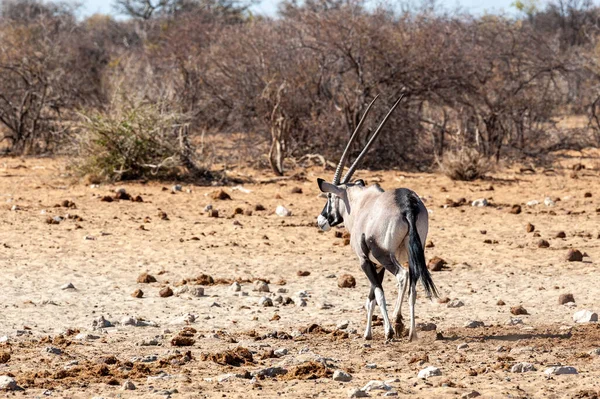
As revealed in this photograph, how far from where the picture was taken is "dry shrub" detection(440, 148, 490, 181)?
15562 millimetres

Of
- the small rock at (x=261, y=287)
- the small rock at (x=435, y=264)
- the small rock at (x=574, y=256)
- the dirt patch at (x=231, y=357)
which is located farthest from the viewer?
the small rock at (x=574, y=256)

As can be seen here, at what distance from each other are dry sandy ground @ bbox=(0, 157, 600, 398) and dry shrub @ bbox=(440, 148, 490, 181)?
1.29 meters

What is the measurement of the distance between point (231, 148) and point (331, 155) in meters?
1.74

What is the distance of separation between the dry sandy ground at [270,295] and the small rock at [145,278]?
3.1 inches

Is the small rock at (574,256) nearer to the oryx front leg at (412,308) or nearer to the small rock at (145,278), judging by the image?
the oryx front leg at (412,308)

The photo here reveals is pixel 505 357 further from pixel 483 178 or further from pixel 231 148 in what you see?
pixel 231 148

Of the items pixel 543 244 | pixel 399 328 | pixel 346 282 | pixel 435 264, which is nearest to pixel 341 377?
pixel 399 328

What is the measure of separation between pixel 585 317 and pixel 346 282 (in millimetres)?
2141

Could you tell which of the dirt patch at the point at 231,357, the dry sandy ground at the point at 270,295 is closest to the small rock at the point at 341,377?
the dry sandy ground at the point at 270,295

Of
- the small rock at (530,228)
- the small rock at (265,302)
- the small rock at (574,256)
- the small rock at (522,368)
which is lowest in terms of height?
the small rock at (265,302)

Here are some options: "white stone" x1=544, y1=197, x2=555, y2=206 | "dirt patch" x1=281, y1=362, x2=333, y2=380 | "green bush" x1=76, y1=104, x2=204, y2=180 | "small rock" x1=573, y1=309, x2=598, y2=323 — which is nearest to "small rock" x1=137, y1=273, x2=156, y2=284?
"dirt patch" x1=281, y1=362, x2=333, y2=380

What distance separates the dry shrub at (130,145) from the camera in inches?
580

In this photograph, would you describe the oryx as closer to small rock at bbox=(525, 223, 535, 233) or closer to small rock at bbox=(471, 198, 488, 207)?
small rock at bbox=(525, 223, 535, 233)

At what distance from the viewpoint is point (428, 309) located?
7457 mm
